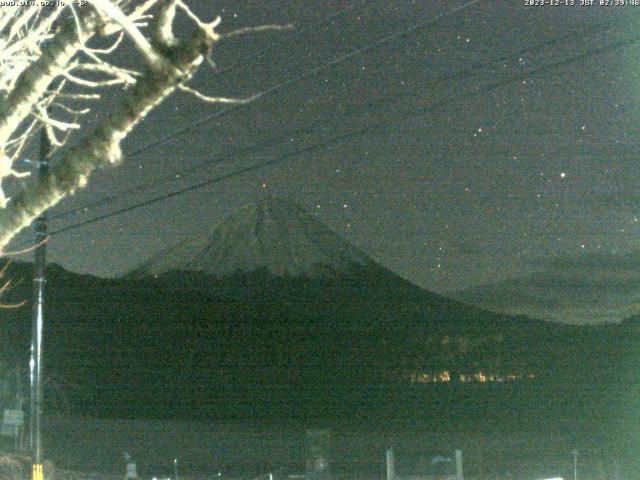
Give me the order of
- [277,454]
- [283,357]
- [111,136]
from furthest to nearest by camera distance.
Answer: [283,357] → [277,454] → [111,136]

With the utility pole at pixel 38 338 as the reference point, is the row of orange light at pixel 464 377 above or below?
above

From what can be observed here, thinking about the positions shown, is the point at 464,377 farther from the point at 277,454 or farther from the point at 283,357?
the point at 277,454

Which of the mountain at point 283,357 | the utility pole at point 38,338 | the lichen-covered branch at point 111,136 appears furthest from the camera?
the mountain at point 283,357

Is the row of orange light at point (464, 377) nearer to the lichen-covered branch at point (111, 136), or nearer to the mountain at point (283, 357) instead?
the mountain at point (283, 357)

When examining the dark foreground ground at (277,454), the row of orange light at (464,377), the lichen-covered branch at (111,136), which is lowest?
the dark foreground ground at (277,454)

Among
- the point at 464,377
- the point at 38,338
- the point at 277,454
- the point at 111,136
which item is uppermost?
the point at 464,377

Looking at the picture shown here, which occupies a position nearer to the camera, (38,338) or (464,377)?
(38,338)

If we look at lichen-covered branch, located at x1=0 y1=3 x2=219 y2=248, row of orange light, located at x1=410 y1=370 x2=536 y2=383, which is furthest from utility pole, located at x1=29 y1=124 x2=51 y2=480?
row of orange light, located at x1=410 y1=370 x2=536 y2=383

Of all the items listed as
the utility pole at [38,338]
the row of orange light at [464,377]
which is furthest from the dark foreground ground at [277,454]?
the row of orange light at [464,377]

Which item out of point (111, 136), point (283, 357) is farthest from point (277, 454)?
point (283, 357)

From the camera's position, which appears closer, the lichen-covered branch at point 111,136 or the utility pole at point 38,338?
the lichen-covered branch at point 111,136

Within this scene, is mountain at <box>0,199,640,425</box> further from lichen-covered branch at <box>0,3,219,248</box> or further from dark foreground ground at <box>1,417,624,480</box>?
lichen-covered branch at <box>0,3,219,248</box>

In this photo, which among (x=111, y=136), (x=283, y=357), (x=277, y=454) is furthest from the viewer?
(x=283, y=357)
